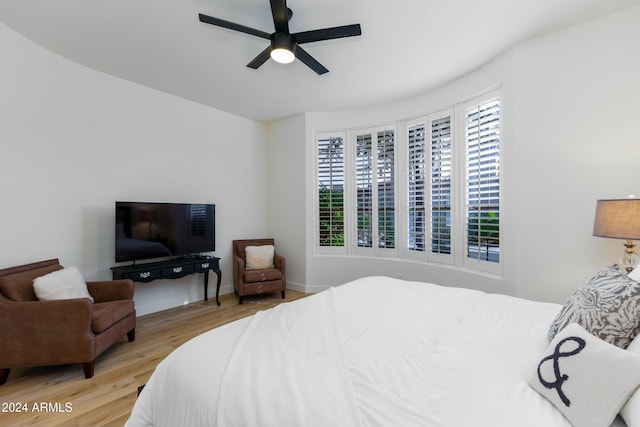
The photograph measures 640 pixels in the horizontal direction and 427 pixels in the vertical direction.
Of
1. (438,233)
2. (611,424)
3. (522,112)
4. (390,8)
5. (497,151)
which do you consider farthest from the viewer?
(438,233)

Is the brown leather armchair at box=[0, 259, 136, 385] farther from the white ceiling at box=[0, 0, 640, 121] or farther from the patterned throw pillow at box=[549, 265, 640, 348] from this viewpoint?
the patterned throw pillow at box=[549, 265, 640, 348]

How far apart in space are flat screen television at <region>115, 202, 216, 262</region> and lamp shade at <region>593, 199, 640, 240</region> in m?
3.89

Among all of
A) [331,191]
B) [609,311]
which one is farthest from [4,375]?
[331,191]

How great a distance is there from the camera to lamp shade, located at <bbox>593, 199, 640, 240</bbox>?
1.79 m

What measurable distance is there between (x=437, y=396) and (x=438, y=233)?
292cm

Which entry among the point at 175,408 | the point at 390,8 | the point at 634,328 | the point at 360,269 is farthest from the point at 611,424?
the point at 360,269

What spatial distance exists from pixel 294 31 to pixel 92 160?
8.27 feet

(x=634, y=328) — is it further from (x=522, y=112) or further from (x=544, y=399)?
(x=522, y=112)

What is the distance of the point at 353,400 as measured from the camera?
857mm

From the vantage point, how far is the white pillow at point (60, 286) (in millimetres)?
2252

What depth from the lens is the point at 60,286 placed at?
234cm

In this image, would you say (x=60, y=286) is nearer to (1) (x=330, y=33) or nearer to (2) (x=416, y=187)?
(1) (x=330, y=33)

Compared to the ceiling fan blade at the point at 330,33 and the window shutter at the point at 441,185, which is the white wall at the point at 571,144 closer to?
the window shutter at the point at 441,185

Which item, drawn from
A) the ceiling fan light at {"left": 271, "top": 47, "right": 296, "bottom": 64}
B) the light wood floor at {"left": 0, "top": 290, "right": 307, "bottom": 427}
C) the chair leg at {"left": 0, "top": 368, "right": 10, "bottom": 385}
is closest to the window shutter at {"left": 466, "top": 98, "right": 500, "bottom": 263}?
the ceiling fan light at {"left": 271, "top": 47, "right": 296, "bottom": 64}
